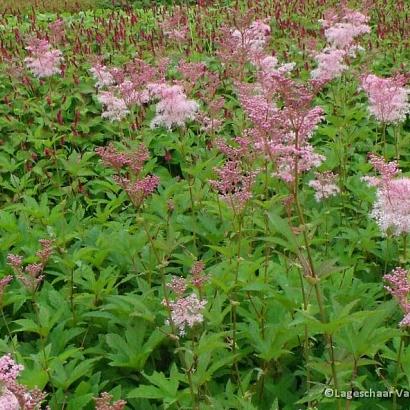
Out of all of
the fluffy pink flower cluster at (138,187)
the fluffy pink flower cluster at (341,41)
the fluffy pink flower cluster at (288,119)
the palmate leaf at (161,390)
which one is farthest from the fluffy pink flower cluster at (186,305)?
the fluffy pink flower cluster at (341,41)

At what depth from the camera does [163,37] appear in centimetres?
1060

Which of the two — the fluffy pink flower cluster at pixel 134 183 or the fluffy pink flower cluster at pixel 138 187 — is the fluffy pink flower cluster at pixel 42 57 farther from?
the fluffy pink flower cluster at pixel 138 187

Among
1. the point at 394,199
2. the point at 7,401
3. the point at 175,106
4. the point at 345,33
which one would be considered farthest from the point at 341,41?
the point at 7,401

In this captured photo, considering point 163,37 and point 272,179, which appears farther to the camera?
point 163,37

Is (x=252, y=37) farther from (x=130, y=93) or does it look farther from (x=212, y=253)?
(x=212, y=253)

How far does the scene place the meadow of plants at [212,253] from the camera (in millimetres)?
3148

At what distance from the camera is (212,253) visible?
484cm

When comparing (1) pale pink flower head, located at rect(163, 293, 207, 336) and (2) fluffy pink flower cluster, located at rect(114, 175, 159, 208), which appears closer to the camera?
(1) pale pink flower head, located at rect(163, 293, 207, 336)

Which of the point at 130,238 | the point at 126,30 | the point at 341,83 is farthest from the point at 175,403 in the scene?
the point at 126,30

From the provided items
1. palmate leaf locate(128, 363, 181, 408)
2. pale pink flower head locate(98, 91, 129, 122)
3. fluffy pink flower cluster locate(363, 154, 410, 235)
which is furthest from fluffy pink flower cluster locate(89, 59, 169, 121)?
palmate leaf locate(128, 363, 181, 408)

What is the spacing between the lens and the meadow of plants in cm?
315

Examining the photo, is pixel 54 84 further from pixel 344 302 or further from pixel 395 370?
pixel 395 370

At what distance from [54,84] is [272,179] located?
444 centimetres

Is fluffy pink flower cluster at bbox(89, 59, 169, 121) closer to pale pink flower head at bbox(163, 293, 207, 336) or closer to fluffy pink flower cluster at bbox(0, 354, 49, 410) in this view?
pale pink flower head at bbox(163, 293, 207, 336)
